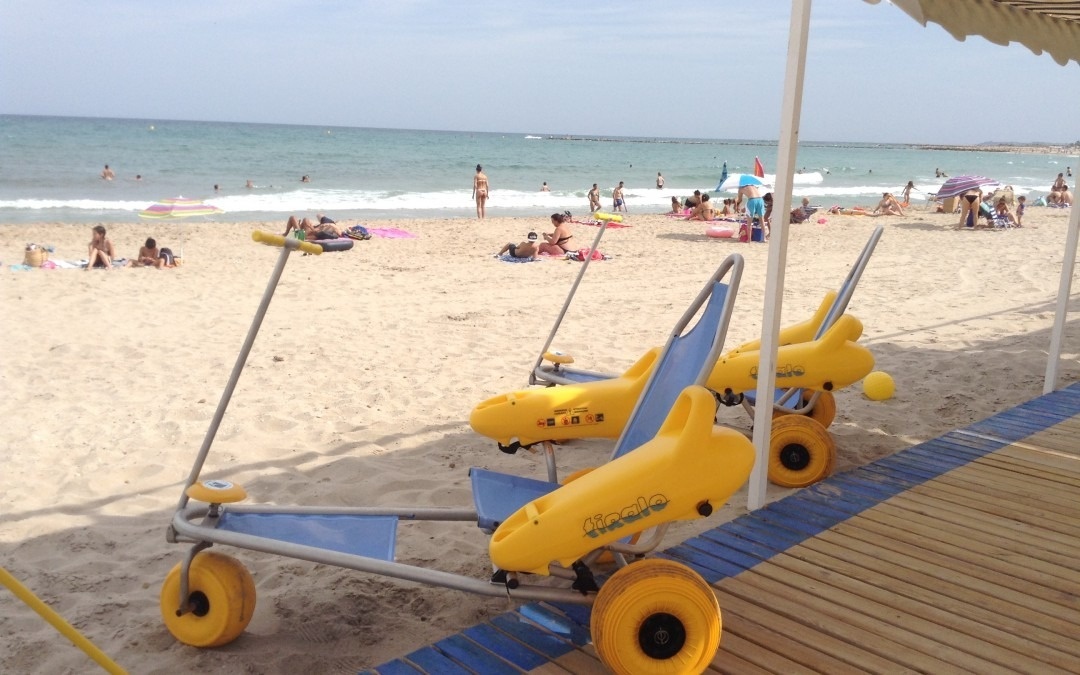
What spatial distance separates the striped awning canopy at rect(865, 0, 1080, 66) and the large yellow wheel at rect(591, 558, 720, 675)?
8.18ft

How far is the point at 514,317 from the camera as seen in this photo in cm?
829

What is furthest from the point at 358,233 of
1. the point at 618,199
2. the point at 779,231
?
the point at 779,231

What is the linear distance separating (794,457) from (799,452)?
0.03m

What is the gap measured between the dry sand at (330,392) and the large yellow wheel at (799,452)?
0.12 meters

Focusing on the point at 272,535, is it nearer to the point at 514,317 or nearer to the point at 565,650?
the point at 565,650

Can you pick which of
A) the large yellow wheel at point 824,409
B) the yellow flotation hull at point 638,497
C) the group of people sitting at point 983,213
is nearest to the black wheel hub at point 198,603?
the yellow flotation hull at point 638,497

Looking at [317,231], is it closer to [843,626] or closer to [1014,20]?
[1014,20]

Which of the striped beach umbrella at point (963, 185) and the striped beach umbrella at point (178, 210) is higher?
the striped beach umbrella at point (963, 185)

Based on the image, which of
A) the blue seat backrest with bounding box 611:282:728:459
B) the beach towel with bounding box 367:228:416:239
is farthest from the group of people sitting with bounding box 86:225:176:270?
the blue seat backrest with bounding box 611:282:728:459

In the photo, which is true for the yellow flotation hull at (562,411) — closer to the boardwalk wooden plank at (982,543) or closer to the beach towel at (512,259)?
the boardwalk wooden plank at (982,543)

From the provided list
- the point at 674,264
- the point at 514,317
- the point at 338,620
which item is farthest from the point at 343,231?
the point at 338,620

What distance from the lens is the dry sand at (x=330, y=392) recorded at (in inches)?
120

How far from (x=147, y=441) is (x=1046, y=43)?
5352 mm

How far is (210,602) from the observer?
2.73 meters
